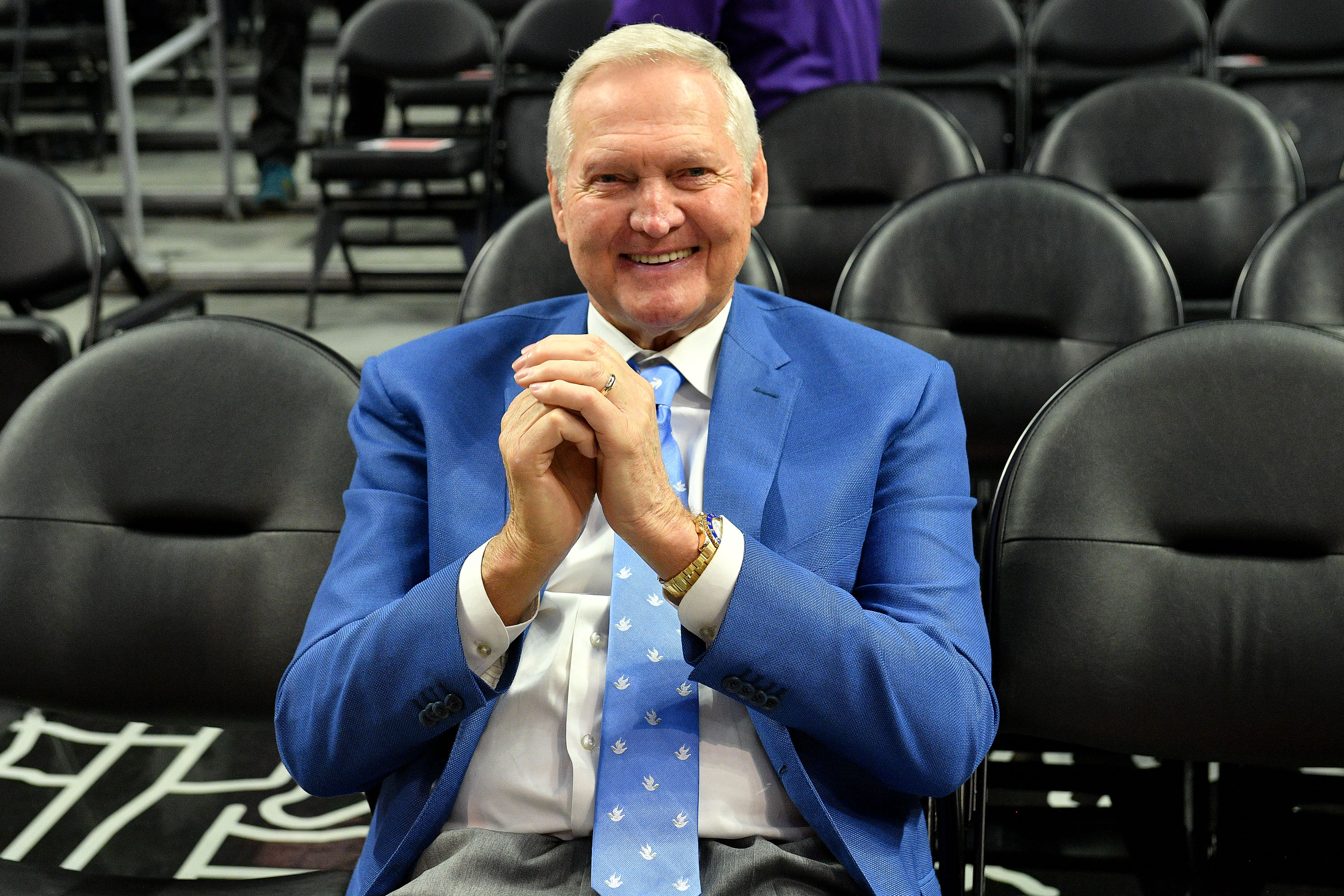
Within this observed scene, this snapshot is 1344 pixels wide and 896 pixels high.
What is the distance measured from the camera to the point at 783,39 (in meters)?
2.84

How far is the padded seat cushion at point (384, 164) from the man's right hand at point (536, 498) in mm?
3282

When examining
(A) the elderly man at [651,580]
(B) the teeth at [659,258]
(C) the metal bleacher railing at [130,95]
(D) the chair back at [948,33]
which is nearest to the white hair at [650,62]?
(A) the elderly man at [651,580]

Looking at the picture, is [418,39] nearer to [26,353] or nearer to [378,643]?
[26,353]

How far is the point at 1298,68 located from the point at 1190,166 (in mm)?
1623

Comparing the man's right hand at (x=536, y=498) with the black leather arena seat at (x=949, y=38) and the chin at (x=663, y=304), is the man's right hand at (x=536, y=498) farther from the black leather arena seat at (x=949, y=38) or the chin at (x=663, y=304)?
the black leather arena seat at (x=949, y=38)

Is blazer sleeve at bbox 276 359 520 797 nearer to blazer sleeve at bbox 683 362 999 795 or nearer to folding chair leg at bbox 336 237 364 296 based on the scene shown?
blazer sleeve at bbox 683 362 999 795

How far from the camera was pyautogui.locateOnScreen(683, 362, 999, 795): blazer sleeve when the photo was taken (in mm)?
1170

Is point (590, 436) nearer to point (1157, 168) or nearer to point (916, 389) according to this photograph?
point (916, 389)

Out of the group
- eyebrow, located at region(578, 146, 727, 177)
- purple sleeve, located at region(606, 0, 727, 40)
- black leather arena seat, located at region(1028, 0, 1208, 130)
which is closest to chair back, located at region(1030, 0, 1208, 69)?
black leather arena seat, located at region(1028, 0, 1208, 130)

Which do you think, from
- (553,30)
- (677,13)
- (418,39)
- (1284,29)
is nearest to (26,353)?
(677,13)

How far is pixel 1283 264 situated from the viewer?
207cm

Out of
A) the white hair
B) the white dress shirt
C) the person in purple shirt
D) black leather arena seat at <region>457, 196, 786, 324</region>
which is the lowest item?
the white dress shirt

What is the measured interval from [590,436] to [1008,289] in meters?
1.16

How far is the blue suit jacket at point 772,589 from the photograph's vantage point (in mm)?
1187
